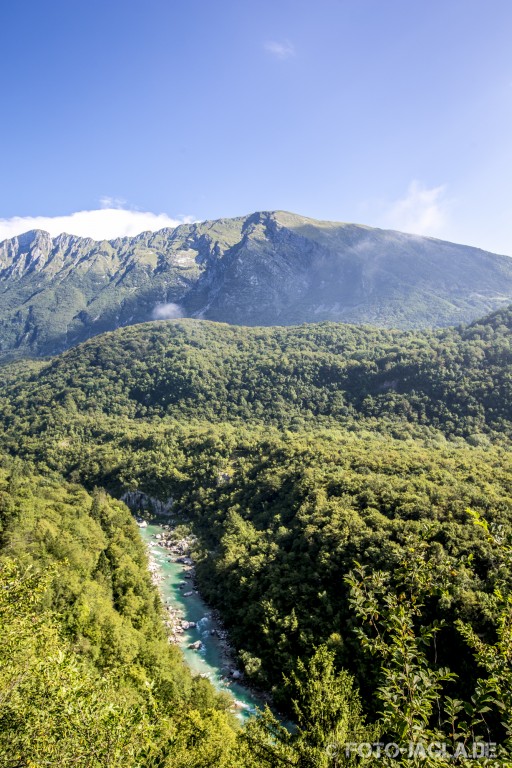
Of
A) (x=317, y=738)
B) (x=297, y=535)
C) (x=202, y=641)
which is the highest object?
(x=317, y=738)

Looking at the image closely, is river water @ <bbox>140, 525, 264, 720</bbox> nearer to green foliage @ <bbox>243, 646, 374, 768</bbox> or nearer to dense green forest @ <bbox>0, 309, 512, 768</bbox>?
dense green forest @ <bbox>0, 309, 512, 768</bbox>

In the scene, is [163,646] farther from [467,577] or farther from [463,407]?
[463,407]

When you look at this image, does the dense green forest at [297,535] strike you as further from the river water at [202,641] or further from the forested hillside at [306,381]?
the river water at [202,641]

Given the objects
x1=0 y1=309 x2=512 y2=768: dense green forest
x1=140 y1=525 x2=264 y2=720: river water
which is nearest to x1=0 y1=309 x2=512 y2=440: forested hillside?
x1=0 y1=309 x2=512 y2=768: dense green forest

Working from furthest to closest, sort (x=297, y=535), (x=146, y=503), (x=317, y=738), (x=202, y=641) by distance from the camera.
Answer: (x=146, y=503), (x=297, y=535), (x=202, y=641), (x=317, y=738)

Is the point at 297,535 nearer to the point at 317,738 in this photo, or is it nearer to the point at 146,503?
the point at 317,738

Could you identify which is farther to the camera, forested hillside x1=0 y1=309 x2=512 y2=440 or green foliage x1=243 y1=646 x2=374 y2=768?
forested hillside x1=0 y1=309 x2=512 y2=440

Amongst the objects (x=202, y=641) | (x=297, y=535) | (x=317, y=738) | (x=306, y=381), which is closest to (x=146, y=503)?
(x=297, y=535)
